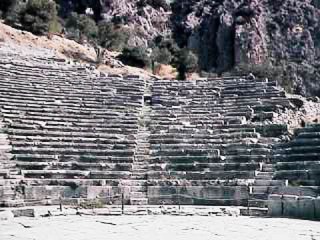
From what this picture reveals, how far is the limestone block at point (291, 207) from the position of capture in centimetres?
1134

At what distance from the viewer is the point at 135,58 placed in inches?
1355

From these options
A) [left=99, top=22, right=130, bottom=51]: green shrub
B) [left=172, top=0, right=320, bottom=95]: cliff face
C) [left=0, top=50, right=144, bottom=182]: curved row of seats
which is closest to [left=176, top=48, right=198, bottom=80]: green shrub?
[left=99, top=22, right=130, bottom=51]: green shrub

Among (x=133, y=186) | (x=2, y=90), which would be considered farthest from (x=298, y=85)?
(x=133, y=186)

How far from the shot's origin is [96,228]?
31.6ft

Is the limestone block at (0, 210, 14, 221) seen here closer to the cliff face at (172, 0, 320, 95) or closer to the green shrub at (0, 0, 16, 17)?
the green shrub at (0, 0, 16, 17)

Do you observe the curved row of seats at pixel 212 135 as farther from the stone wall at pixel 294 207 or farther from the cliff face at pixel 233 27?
the cliff face at pixel 233 27

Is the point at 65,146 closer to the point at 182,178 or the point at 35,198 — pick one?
the point at 35,198

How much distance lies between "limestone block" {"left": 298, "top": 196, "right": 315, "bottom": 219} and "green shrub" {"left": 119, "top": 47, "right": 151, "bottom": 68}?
23518 mm

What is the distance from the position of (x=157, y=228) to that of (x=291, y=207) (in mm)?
2995

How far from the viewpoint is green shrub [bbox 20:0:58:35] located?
105 ft

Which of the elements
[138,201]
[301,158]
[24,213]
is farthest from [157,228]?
[301,158]

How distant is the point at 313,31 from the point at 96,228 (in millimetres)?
47897

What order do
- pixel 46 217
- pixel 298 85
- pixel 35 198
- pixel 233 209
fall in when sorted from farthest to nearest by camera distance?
pixel 298 85 < pixel 35 198 < pixel 233 209 < pixel 46 217

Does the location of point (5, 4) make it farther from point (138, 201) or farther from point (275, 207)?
point (275, 207)
